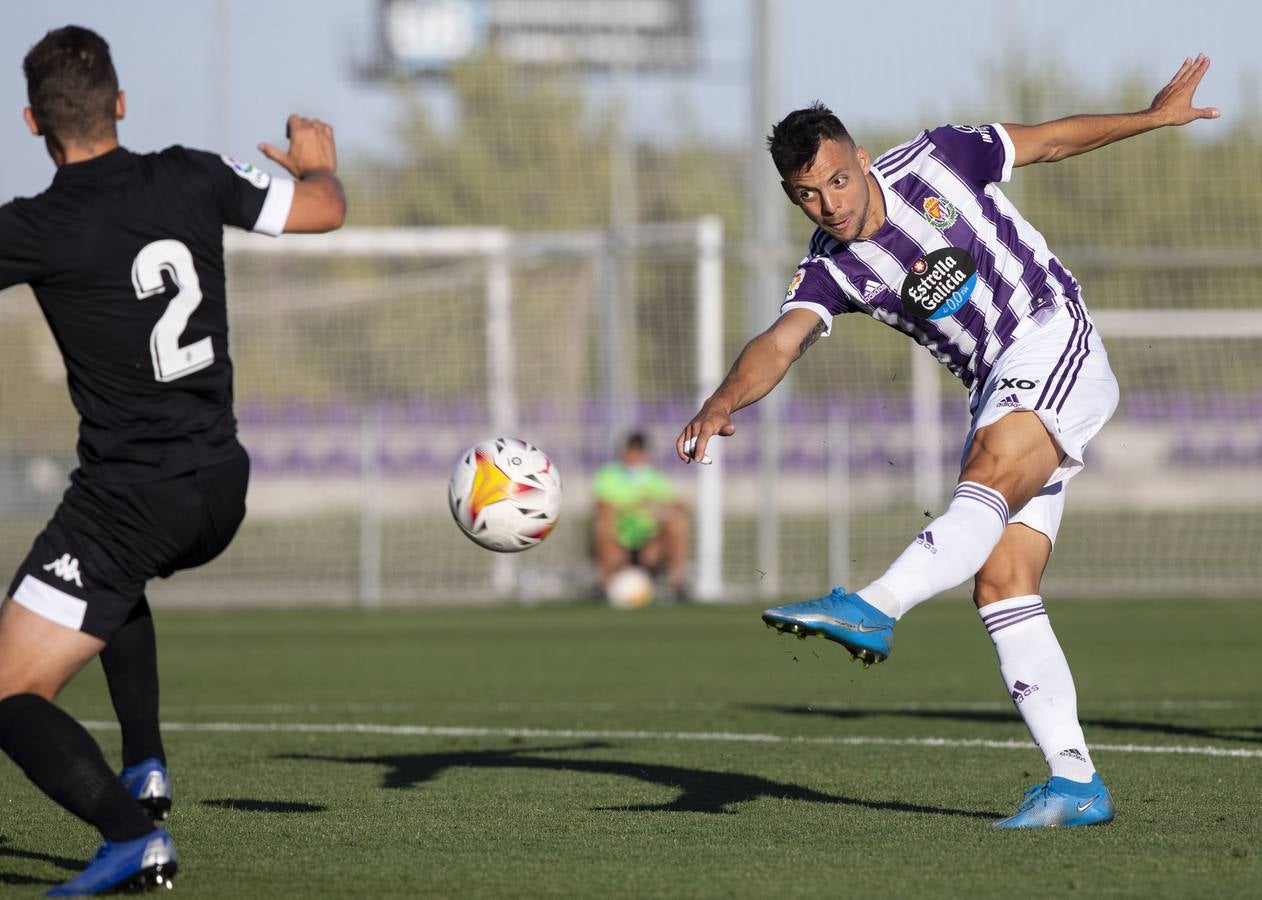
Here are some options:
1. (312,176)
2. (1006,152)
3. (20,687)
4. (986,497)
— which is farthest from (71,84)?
(1006,152)

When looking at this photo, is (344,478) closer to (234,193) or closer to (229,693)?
(229,693)

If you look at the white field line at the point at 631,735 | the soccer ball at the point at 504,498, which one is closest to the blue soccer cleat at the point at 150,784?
the soccer ball at the point at 504,498

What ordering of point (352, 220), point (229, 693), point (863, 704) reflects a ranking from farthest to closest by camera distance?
point (352, 220)
point (229, 693)
point (863, 704)

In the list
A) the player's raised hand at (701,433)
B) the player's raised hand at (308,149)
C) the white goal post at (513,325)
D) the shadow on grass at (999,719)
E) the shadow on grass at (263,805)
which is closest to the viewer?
the player's raised hand at (308,149)

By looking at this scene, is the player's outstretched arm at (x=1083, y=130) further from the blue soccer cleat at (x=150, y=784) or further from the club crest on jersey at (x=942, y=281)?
the blue soccer cleat at (x=150, y=784)

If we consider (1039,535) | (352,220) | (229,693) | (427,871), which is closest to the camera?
(427,871)

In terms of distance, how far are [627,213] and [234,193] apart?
17631mm

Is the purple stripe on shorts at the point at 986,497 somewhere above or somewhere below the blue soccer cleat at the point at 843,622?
above

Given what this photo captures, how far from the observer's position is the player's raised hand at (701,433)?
5.25 m

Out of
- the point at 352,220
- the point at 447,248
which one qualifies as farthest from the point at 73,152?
the point at 352,220

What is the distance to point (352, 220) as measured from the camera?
2447 centimetres

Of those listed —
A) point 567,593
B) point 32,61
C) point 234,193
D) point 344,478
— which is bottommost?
point 567,593

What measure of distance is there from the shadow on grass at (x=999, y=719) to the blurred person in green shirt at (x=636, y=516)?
26.6 ft

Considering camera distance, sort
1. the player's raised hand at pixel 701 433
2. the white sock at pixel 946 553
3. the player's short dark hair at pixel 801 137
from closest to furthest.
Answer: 1. the white sock at pixel 946 553
2. the player's raised hand at pixel 701 433
3. the player's short dark hair at pixel 801 137
